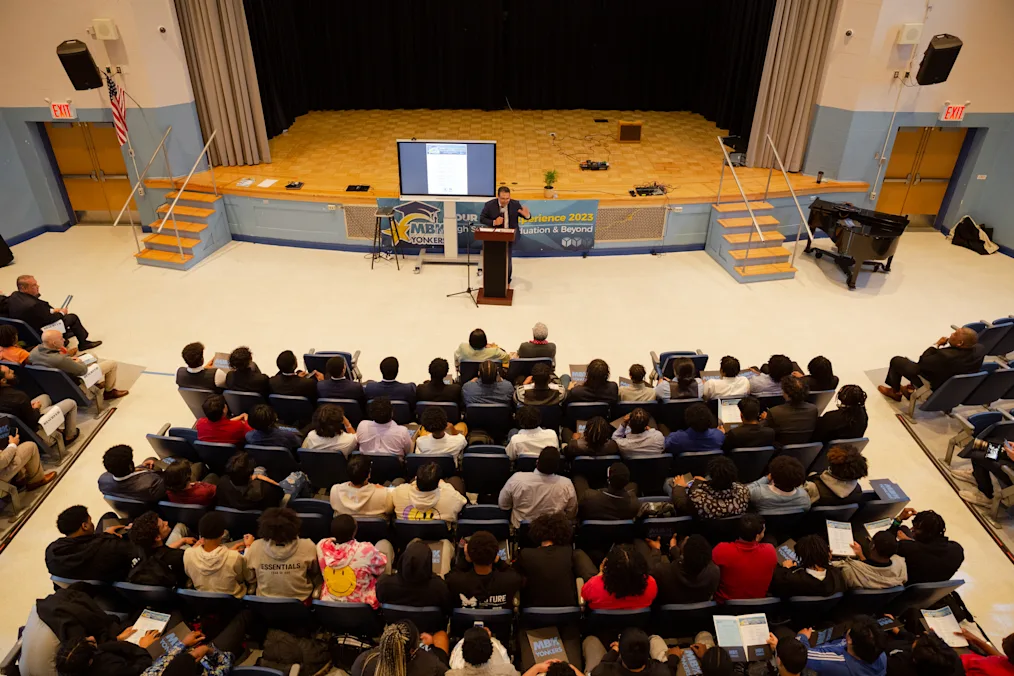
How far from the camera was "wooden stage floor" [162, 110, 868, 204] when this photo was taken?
10.6 meters

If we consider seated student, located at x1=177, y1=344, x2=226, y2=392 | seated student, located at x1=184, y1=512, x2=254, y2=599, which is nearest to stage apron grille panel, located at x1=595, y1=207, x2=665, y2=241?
seated student, located at x1=177, y1=344, x2=226, y2=392

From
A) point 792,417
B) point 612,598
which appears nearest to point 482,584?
point 612,598

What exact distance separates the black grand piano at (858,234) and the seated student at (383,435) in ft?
25.1

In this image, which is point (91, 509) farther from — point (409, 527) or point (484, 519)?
point (484, 519)

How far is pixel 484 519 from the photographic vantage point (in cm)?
448

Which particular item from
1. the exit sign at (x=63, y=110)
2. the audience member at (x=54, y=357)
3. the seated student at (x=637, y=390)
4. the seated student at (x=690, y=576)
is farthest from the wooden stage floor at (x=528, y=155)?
the seated student at (x=690, y=576)

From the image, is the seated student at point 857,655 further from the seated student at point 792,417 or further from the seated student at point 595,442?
the seated student at point 792,417

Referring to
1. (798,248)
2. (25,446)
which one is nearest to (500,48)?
(798,248)

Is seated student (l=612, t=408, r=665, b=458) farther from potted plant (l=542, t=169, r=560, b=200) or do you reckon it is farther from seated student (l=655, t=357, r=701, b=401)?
potted plant (l=542, t=169, r=560, b=200)

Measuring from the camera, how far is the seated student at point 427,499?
4.35 m

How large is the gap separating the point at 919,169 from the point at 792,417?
8689 millimetres

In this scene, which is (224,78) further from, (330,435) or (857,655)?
(857,655)

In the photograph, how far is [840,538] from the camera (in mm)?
4324

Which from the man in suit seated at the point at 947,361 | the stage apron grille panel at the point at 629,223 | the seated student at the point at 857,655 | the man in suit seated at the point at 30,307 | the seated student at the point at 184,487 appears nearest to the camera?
the seated student at the point at 857,655
